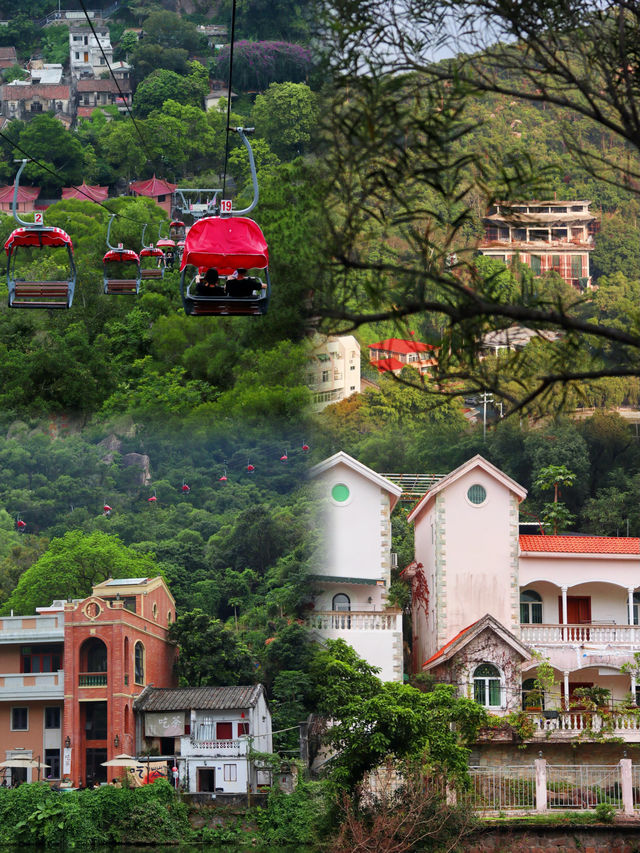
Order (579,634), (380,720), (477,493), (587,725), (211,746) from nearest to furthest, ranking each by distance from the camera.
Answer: (380,720) < (587,725) < (477,493) < (579,634) < (211,746)

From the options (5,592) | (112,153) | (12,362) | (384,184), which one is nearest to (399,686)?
(12,362)

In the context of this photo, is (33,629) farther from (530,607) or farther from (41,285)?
(41,285)

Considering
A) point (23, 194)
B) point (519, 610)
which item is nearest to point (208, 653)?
point (519, 610)

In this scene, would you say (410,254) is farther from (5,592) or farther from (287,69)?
(287,69)

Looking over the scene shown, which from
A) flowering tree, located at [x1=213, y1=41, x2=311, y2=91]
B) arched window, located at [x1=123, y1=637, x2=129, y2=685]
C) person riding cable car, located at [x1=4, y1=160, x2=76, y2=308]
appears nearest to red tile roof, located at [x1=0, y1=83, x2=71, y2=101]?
flowering tree, located at [x1=213, y1=41, x2=311, y2=91]

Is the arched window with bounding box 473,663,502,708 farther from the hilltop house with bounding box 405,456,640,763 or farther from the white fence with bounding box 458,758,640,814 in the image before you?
the white fence with bounding box 458,758,640,814

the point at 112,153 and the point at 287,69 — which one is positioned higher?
the point at 112,153
